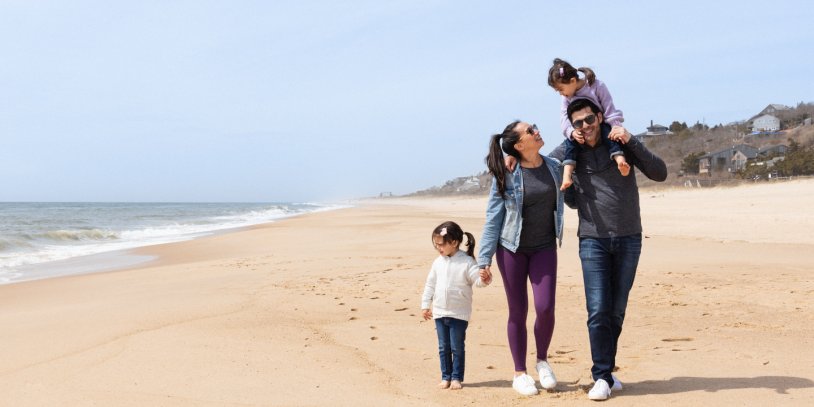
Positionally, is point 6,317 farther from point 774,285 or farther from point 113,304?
point 774,285

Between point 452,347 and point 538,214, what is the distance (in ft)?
3.37

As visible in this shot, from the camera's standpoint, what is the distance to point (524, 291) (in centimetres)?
392

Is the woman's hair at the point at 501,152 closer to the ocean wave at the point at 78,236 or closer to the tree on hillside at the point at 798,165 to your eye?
the ocean wave at the point at 78,236

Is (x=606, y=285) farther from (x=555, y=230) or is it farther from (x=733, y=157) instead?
(x=733, y=157)

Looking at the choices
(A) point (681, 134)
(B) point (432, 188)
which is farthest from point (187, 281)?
(B) point (432, 188)

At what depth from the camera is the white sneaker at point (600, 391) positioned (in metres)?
3.51

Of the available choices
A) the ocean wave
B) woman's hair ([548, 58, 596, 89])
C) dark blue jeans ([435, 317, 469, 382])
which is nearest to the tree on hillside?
the ocean wave

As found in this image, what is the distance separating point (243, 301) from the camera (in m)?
6.74

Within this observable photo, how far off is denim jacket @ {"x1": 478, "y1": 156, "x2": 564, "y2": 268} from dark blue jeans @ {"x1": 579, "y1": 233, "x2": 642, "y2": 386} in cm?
27

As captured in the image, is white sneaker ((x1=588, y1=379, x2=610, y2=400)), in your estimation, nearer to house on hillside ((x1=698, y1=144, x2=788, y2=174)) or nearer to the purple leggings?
the purple leggings

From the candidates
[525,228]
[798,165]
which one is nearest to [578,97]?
[525,228]

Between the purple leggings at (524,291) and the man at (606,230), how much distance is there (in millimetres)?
231

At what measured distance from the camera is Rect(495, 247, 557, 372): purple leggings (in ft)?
12.4

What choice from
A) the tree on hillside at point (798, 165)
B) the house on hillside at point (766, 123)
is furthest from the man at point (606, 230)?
the house on hillside at point (766, 123)
